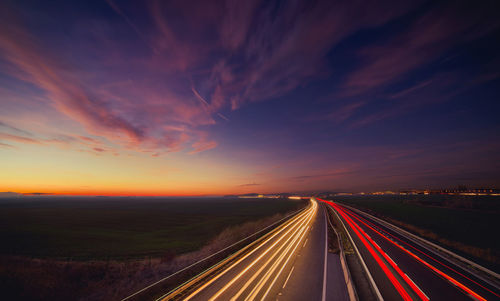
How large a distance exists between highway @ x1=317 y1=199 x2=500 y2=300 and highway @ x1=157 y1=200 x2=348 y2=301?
3147mm

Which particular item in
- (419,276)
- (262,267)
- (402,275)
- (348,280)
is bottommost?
(419,276)

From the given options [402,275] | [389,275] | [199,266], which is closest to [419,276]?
[402,275]

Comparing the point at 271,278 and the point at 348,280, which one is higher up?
the point at 271,278

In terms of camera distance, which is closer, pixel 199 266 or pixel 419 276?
pixel 419 276

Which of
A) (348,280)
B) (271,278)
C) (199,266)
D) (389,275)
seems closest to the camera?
(348,280)

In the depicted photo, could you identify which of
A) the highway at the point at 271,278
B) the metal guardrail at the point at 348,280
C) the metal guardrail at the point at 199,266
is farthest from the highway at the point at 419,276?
the metal guardrail at the point at 199,266

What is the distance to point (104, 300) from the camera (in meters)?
14.1

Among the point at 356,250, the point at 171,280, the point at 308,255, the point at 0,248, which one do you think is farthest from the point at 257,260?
the point at 0,248

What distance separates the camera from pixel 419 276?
14531 millimetres

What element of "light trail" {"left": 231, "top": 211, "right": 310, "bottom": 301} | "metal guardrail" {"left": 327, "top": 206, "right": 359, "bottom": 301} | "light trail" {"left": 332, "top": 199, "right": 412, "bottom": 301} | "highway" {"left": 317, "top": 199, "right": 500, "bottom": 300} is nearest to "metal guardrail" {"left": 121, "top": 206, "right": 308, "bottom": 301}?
"light trail" {"left": 231, "top": 211, "right": 310, "bottom": 301}

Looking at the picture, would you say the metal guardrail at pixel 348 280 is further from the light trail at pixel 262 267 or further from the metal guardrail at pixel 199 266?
the metal guardrail at pixel 199 266

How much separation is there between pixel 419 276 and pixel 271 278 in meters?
11.9

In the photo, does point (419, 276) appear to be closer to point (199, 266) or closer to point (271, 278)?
point (271, 278)

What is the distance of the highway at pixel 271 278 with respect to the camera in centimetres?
1150
